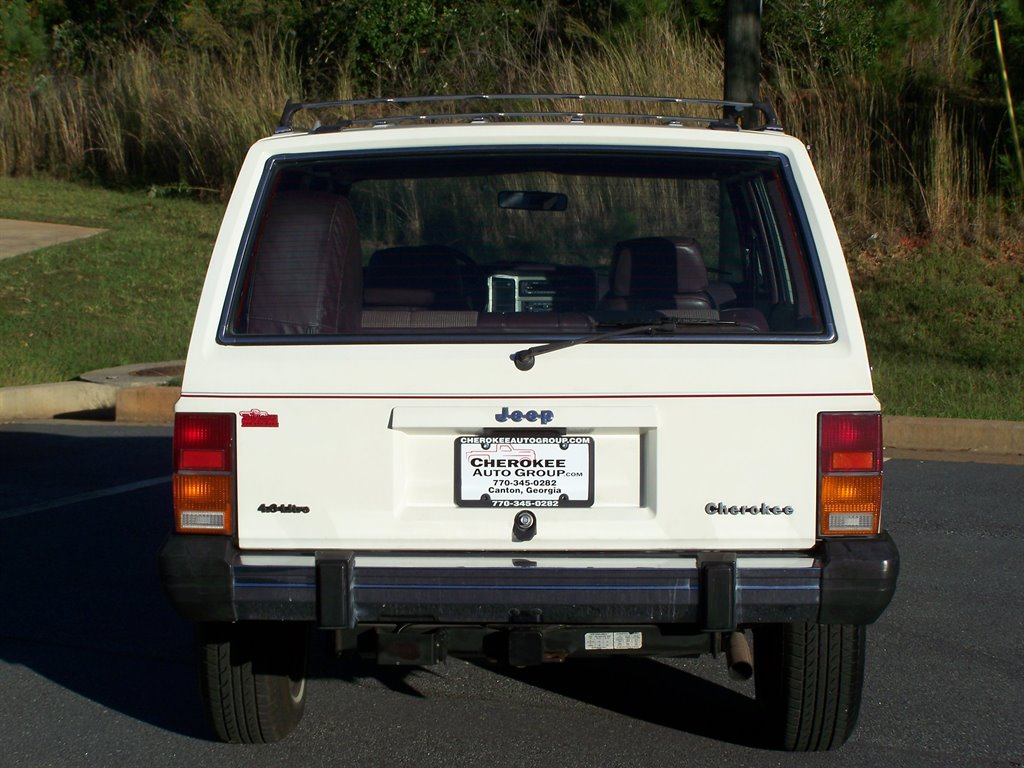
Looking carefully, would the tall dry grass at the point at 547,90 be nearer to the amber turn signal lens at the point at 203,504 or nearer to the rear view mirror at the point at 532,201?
the rear view mirror at the point at 532,201

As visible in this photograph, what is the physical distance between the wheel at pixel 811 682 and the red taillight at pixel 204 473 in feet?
5.36

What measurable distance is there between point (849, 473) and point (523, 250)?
1.32 metres

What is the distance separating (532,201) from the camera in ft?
13.5

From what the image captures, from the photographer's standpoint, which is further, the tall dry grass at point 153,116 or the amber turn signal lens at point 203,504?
the tall dry grass at point 153,116

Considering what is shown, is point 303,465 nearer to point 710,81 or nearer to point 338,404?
point 338,404

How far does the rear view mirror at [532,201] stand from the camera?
161 inches

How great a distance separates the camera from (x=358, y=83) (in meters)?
19.9

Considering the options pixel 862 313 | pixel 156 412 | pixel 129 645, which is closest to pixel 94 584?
pixel 129 645

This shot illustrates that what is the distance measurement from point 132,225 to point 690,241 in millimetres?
14379

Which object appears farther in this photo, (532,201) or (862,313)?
(862,313)

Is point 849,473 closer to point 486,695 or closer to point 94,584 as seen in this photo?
point 486,695

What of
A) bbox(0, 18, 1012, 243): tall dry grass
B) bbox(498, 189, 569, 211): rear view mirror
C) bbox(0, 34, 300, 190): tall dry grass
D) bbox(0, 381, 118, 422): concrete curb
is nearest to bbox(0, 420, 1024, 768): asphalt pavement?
bbox(498, 189, 569, 211): rear view mirror

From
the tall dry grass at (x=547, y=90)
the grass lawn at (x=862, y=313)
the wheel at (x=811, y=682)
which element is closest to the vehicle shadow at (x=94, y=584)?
the wheel at (x=811, y=682)

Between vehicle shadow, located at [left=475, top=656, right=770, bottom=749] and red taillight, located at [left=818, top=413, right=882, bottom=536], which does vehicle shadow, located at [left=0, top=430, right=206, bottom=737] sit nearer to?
vehicle shadow, located at [left=475, top=656, right=770, bottom=749]
